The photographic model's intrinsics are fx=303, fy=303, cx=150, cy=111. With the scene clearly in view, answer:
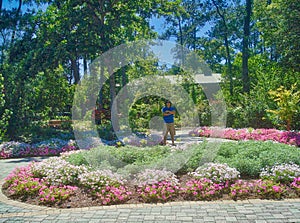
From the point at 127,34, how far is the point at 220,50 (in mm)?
17865

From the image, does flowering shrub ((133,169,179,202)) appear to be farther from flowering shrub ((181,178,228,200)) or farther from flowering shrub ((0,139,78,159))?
flowering shrub ((0,139,78,159))

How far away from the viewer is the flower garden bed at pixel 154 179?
5.02 m

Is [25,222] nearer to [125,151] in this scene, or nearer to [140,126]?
[125,151]

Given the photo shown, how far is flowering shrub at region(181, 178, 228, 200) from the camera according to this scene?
5.04 m

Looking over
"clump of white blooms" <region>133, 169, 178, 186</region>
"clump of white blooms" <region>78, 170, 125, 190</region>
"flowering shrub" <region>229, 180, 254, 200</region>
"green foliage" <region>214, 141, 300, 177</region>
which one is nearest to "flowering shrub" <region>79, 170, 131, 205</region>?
"clump of white blooms" <region>78, 170, 125, 190</region>

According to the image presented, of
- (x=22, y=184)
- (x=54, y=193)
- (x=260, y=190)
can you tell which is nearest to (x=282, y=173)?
(x=260, y=190)

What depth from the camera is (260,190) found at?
505 cm

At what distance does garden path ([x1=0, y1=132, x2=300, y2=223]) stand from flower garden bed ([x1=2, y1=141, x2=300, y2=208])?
229 mm

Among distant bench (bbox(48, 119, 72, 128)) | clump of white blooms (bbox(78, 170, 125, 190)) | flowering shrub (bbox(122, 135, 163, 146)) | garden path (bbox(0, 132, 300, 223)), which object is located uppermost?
distant bench (bbox(48, 119, 72, 128))

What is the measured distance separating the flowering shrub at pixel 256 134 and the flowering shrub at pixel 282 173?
465 cm

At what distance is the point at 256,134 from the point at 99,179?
844 centimetres

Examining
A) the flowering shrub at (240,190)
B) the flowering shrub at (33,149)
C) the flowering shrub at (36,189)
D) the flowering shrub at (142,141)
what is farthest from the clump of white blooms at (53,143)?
the flowering shrub at (240,190)

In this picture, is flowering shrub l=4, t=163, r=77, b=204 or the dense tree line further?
the dense tree line

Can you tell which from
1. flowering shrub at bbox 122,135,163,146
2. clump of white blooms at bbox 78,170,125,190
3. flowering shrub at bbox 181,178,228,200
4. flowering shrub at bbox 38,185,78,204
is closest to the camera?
flowering shrub at bbox 38,185,78,204
